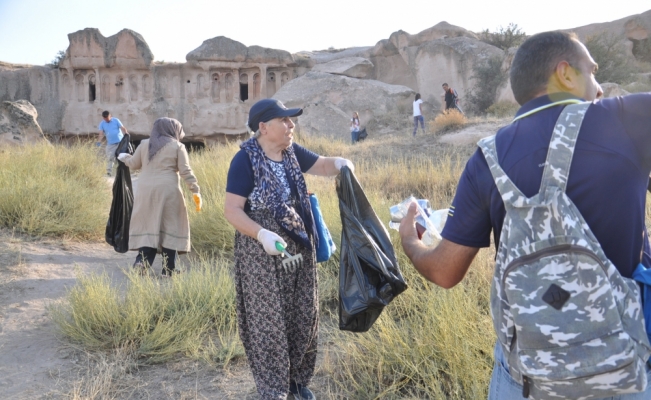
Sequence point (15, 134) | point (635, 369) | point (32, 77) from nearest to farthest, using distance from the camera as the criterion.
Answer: point (635, 369)
point (15, 134)
point (32, 77)

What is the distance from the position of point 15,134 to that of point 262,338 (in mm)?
13157

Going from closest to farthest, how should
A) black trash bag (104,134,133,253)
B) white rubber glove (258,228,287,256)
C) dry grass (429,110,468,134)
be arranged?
white rubber glove (258,228,287,256), black trash bag (104,134,133,253), dry grass (429,110,468,134)

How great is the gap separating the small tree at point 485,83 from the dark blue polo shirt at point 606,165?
1927cm

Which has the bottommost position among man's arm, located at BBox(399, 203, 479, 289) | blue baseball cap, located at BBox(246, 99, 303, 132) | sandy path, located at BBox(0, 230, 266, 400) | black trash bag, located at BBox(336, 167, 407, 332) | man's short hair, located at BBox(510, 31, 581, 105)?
sandy path, located at BBox(0, 230, 266, 400)

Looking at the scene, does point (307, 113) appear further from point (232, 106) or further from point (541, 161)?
point (541, 161)

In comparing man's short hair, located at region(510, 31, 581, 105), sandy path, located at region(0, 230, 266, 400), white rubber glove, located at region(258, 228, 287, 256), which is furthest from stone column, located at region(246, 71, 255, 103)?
man's short hair, located at region(510, 31, 581, 105)

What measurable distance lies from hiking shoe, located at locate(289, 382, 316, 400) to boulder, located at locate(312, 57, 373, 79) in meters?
21.0

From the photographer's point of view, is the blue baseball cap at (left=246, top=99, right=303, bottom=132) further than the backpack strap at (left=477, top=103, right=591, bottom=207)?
Yes

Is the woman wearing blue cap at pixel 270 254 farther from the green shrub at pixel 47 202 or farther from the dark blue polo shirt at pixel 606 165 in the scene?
the green shrub at pixel 47 202

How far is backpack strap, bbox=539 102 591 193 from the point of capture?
1.40 m

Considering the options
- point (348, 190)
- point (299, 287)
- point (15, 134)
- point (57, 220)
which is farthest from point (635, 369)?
point (15, 134)

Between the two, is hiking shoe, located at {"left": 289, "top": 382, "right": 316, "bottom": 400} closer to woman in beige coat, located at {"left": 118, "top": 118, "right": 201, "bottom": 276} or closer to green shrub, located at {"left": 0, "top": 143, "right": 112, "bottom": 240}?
woman in beige coat, located at {"left": 118, "top": 118, "right": 201, "bottom": 276}

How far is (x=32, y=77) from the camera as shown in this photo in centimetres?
2502

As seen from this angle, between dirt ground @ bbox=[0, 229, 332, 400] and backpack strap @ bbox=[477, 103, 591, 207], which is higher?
backpack strap @ bbox=[477, 103, 591, 207]
